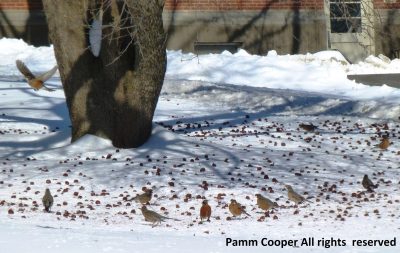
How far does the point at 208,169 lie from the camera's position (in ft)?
46.2

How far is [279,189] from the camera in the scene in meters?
13.0

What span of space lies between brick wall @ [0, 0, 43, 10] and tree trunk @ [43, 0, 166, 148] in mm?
12126

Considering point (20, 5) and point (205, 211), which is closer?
point (205, 211)

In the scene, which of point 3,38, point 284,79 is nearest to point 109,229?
point 284,79

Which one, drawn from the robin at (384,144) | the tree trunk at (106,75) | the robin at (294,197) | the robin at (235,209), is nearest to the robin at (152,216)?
the robin at (235,209)

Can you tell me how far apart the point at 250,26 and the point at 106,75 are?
13.4 meters

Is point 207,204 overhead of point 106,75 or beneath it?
beneath

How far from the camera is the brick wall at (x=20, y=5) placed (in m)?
27.4

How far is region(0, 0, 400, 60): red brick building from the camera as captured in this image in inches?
1080

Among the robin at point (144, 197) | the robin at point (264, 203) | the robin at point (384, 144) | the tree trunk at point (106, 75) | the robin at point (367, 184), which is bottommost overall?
the robin at point (384, 144)

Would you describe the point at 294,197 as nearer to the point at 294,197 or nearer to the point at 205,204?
the point at 294,197

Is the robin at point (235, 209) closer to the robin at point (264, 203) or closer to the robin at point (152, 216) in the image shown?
the robin at point (264, 203)

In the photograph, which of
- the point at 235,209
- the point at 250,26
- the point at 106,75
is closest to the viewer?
the point at 235,209

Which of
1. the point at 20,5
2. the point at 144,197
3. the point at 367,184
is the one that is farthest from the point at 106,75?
the point at 20,5
